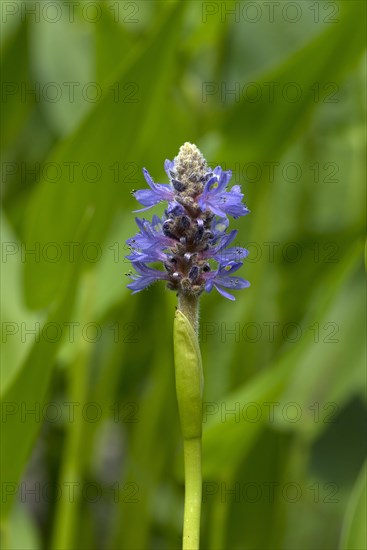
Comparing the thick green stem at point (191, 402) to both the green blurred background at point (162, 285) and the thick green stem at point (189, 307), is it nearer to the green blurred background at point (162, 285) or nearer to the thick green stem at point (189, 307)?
the thick green stem at point (189, 307)

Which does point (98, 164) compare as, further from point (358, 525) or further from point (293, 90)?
point (358, 525)

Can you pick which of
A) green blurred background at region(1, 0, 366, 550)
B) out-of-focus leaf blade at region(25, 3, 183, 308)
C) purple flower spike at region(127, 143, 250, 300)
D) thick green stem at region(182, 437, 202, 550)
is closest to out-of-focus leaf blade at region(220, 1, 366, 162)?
green blurred background at region(1, 0, 366, 550)

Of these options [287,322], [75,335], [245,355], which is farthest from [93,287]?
[287,322]

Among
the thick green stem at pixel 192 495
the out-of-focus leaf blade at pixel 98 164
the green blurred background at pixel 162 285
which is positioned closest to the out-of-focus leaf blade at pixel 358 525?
the green blurred background at pixel 162 285

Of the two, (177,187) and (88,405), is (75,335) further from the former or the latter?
(177,187)

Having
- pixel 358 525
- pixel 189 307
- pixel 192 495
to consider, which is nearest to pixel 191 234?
pixel 189 307
